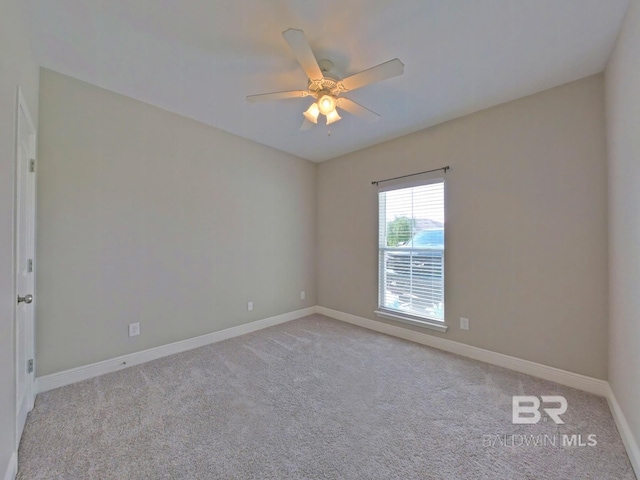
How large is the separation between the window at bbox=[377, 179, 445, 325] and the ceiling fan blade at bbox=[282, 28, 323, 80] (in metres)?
1.91

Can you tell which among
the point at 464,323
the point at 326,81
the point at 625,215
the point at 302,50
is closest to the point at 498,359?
the point at 464,323

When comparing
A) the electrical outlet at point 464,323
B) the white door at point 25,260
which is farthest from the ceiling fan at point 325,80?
the electrical outlet at point 464,323

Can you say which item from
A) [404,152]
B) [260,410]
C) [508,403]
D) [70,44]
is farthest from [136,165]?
[508,403]

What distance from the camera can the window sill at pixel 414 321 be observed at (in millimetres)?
2996

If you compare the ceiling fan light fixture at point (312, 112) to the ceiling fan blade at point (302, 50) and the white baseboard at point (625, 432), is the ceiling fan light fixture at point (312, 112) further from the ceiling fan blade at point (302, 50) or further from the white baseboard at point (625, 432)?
the white baseboard at point (625, 432)

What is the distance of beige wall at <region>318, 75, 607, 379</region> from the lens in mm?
2168

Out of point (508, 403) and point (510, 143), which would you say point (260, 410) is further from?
point (510, 143)

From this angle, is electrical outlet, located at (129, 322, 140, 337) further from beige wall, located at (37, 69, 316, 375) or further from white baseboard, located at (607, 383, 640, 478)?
white baseboard, located at (607, 383, 640, 478)

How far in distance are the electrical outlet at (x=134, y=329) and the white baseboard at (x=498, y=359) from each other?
8.67 ft

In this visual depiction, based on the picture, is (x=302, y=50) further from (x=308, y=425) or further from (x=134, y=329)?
(x=134, y=329)

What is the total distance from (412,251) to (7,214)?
338 centimetres

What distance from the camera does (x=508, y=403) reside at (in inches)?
78.2

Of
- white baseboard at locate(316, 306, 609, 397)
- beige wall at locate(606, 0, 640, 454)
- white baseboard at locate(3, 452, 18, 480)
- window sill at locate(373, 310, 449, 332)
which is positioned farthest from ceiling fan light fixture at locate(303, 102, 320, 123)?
white baseboard at locate(3, 452, 18, 480)

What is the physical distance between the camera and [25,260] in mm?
1812
